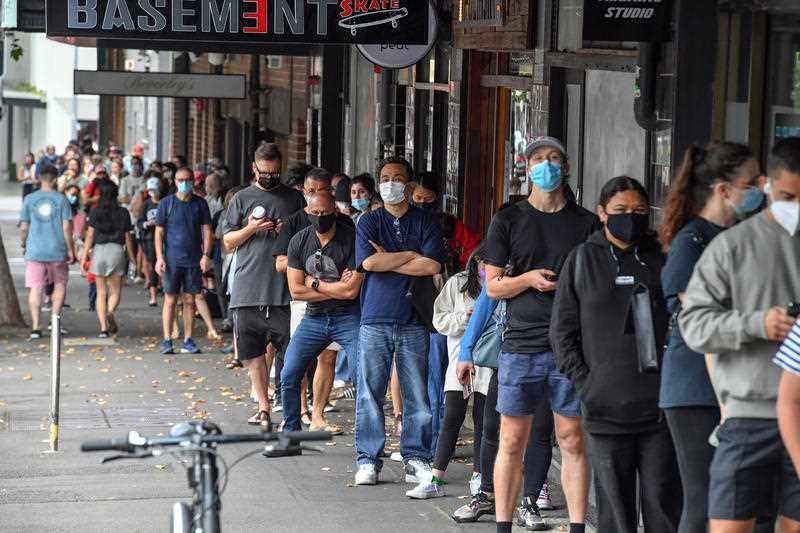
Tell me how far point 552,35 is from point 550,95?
47 centimetres

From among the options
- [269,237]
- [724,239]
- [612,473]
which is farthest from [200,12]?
[724,239]

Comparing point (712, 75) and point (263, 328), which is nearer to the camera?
point (712, 75)

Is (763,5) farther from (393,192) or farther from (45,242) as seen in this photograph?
(45,242)

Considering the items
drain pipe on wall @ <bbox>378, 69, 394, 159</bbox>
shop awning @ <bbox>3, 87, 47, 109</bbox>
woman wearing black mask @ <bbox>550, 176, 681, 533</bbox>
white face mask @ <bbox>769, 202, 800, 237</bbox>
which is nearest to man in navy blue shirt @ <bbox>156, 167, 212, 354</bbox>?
drain pipe on wall @ <bbox>378, 69, 394, 159</bbox>

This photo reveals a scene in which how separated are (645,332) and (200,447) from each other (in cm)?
225

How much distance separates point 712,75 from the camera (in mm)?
8914

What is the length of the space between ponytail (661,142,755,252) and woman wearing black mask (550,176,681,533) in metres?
0.53

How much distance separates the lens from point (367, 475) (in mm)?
9422

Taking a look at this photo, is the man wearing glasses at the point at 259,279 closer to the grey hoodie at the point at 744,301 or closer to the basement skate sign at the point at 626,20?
the basement skate sign at the point at 626,20

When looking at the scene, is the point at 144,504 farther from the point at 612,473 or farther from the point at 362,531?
the point at 612,473

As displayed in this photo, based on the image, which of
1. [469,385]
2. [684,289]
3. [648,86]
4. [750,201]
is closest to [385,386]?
[469,385]

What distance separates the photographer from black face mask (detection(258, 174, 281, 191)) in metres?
11.5

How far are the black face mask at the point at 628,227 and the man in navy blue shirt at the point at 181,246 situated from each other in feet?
→ 32.1

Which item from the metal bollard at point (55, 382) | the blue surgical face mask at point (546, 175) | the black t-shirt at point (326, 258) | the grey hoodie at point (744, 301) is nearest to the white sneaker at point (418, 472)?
the black t-shirt at point (326, 258)
